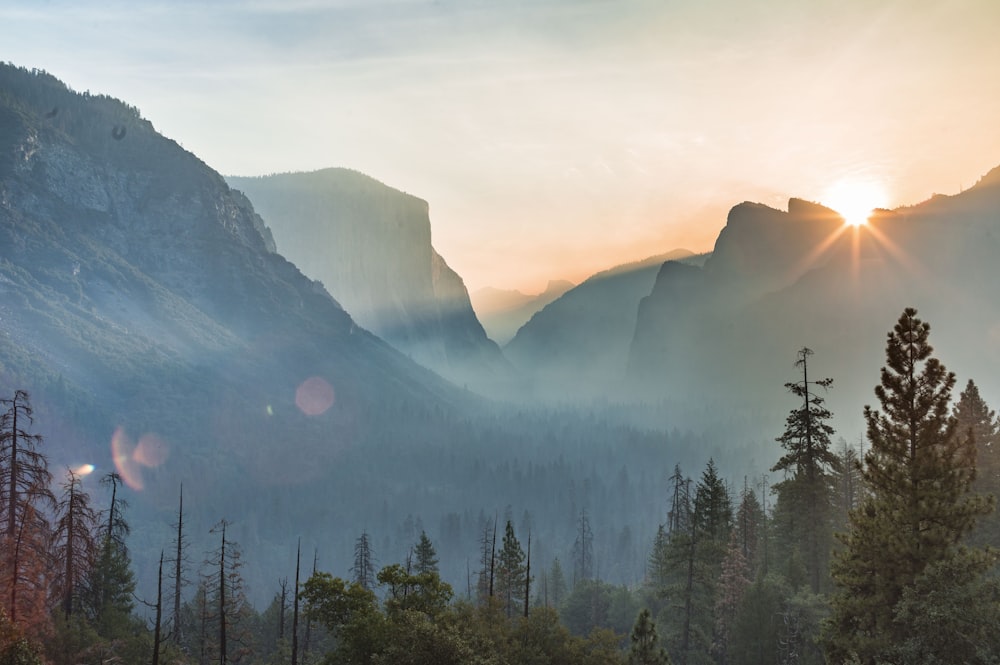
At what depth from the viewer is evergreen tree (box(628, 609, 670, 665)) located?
30672 millimetres

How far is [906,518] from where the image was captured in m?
23.1

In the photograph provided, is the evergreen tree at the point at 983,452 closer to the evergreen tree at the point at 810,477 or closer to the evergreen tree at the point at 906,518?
the evergreen tree at the point at 810,477

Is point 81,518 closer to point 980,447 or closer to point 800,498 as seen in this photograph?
point 800,498

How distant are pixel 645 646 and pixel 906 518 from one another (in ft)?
43.3

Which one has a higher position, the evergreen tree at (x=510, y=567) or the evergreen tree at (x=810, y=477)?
the evergreen tree at (x=810, y=477)

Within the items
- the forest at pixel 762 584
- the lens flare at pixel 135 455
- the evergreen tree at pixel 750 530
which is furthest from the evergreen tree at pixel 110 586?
the lens flare at pixel 135 455

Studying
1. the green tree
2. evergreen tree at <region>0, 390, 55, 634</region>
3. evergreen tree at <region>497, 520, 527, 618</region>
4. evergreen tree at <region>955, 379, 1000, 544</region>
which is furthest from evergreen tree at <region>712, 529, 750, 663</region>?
evergreen tree at <region>0, 390, 55, 634</region>

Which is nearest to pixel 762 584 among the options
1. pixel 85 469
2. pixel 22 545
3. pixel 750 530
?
pixel 750 530

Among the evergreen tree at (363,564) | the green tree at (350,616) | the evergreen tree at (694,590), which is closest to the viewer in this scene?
the green tree at (350,616)

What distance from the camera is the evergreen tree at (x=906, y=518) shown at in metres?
22.0

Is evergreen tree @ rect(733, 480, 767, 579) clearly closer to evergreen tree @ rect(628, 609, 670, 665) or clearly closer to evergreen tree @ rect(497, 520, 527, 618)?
evergreen tree @ rect(497, 520, 527, 618)

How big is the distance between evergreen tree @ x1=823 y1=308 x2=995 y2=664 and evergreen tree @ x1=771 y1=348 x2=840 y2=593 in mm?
11297

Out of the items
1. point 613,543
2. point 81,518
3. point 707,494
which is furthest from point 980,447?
point 613,543

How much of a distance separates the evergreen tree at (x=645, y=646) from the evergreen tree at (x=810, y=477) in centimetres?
1122
